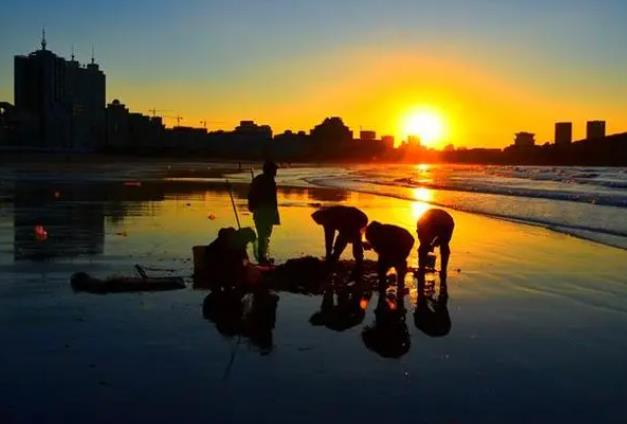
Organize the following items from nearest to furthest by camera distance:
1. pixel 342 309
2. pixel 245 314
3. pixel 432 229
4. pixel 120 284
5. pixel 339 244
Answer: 1. pixel 245 314
2. pixel 342 309
3. pixel 120 284
4. pixel 432 229
5. pixel 339 244

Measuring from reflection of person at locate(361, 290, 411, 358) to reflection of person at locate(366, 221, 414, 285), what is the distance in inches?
20.2

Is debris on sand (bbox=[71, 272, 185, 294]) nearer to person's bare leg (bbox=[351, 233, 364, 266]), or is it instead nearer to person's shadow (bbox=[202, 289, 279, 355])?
person's shadow (bbox=[202, 289, 279, 355])

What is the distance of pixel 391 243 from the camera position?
31.7 ft

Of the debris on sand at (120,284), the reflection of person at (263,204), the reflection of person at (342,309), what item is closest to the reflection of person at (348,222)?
the reflection of person at (342,309)

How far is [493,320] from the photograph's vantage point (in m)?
8.48

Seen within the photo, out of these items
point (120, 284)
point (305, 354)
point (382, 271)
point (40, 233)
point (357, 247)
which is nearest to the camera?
point (305, 354)

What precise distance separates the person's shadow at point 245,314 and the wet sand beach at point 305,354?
0.05 meters

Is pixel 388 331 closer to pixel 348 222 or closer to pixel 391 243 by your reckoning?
pixel 391 243

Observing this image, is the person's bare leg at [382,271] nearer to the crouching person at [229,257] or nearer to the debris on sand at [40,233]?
the crouching person at [229,257]

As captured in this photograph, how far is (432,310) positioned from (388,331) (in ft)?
4.13

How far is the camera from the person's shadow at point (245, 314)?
7.42 meters

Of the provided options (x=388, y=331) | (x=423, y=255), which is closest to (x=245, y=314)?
(x=388, y=331)

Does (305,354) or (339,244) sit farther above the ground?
(339,244)

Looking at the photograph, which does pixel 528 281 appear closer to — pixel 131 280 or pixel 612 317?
pixel 612 317
